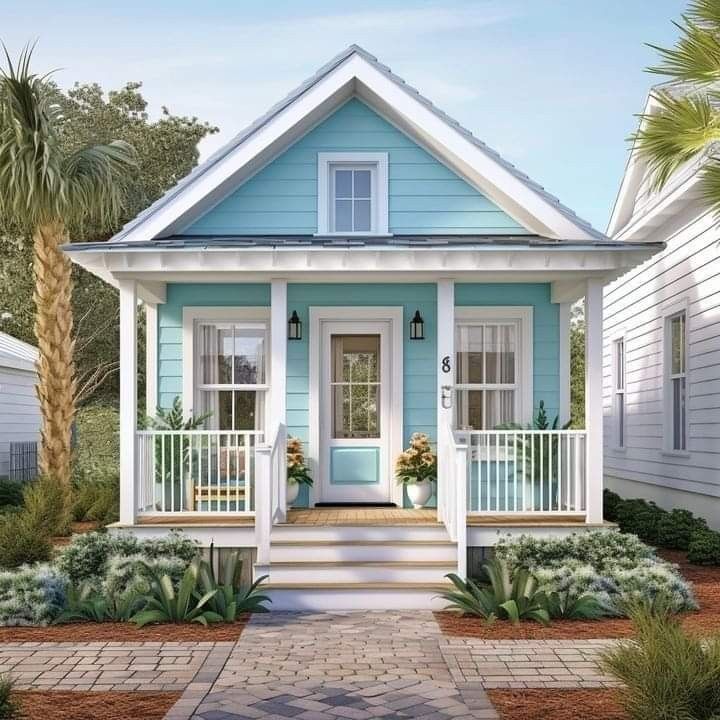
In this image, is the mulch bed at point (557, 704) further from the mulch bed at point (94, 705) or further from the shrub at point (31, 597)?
the shrub at point (31, 597)

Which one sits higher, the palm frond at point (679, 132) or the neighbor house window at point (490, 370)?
the palm frond at point (679, 132)

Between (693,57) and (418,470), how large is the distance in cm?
555

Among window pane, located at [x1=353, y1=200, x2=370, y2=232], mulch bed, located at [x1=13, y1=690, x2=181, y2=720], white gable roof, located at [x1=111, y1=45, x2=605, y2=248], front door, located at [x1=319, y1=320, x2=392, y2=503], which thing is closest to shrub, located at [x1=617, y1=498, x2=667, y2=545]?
front door, located at [x1=319, y1=320, x2=392, y2=503]

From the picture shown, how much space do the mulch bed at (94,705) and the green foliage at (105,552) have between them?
3.19 metres

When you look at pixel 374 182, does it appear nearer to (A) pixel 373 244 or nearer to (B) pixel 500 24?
(A) pixel 373 244

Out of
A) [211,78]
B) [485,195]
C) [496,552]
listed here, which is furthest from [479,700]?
[211,78]

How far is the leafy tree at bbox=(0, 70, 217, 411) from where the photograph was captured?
30.7 metres

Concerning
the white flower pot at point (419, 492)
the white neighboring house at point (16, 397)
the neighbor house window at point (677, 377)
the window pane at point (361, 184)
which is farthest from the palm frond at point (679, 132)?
the white neighboring house at point (16, 397)

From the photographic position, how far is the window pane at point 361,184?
13.3 metres

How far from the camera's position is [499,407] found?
13.0 meters

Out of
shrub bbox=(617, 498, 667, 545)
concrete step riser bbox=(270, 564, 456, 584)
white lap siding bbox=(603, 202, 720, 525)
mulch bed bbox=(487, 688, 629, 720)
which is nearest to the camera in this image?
mulch bed bbox=(487, 688, 629, 720)

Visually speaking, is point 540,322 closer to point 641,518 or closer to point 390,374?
point 390,374

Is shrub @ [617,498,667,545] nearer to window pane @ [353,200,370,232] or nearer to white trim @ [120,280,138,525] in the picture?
window pane @ [353,200,370,232]

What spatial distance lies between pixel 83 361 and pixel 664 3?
20.0m
